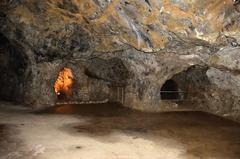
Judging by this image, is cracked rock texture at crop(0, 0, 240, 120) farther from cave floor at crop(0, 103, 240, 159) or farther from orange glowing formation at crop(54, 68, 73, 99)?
cave floor at crop(0, 103, 240, 159)

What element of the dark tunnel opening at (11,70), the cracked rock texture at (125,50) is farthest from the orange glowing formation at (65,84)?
the dark tunnel opening at (11,70)

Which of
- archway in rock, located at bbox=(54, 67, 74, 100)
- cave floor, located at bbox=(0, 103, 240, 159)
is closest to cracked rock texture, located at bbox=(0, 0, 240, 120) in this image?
archway in rock, located at bbox=(54, 67, 74, 100)

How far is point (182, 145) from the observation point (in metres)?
→ 9.63

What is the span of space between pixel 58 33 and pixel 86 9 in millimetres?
2958

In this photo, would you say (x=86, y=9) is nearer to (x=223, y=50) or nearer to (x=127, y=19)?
(x=127, y=19)

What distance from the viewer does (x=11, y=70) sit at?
17.2 meters

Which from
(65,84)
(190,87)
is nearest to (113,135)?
(190,87)

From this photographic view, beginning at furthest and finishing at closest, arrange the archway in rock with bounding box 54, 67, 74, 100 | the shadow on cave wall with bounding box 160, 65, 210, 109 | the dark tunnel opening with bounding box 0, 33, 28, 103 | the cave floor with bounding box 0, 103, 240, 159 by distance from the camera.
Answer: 1. the archway in rock with bounding box 54, 67, 74, 100
2. the dark tunnel opening with bounding box 0, 33, 28, 103
3. the shadow on cave wall with bounding box 160, 65, 210, 109
4. the cave floor with bounding box 0, 103, 240, 159

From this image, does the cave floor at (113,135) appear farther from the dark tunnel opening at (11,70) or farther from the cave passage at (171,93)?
the cave passage at (171,93)

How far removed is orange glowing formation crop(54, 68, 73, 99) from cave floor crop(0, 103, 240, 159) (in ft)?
9.95

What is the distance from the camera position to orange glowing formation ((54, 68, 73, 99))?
58.9 feet

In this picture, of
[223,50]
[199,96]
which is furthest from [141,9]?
[199,96]

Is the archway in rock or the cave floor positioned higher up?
the archway in rock

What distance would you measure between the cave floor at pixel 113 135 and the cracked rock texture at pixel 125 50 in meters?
1.57
